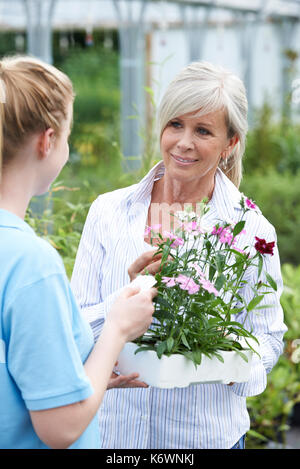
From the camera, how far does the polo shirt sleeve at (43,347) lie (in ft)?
3.29

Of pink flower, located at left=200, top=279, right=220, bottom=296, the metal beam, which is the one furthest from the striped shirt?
the metal beam

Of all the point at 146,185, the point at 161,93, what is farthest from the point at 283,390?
the point at 161,93

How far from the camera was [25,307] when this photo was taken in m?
1.00

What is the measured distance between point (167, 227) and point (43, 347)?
82cm

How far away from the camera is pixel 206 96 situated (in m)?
1.76

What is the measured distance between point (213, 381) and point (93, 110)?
1165 cm

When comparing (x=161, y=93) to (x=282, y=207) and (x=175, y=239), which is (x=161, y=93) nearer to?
(x=282, y=207)

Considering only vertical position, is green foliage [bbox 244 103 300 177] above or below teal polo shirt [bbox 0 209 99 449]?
below

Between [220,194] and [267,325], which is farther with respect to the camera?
[220,194]

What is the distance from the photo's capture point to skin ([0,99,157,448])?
104 cm

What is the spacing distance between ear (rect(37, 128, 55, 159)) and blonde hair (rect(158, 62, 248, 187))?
73 centimetres

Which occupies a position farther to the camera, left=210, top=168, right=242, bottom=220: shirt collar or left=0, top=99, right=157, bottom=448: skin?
left=210, top=168, right=242, bottom=220: shirt collar

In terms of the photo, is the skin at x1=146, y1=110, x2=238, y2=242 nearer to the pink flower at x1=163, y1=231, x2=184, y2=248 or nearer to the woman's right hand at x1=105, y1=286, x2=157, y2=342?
the pink flower at x1=163, y1=231, x2=184, y2=248
